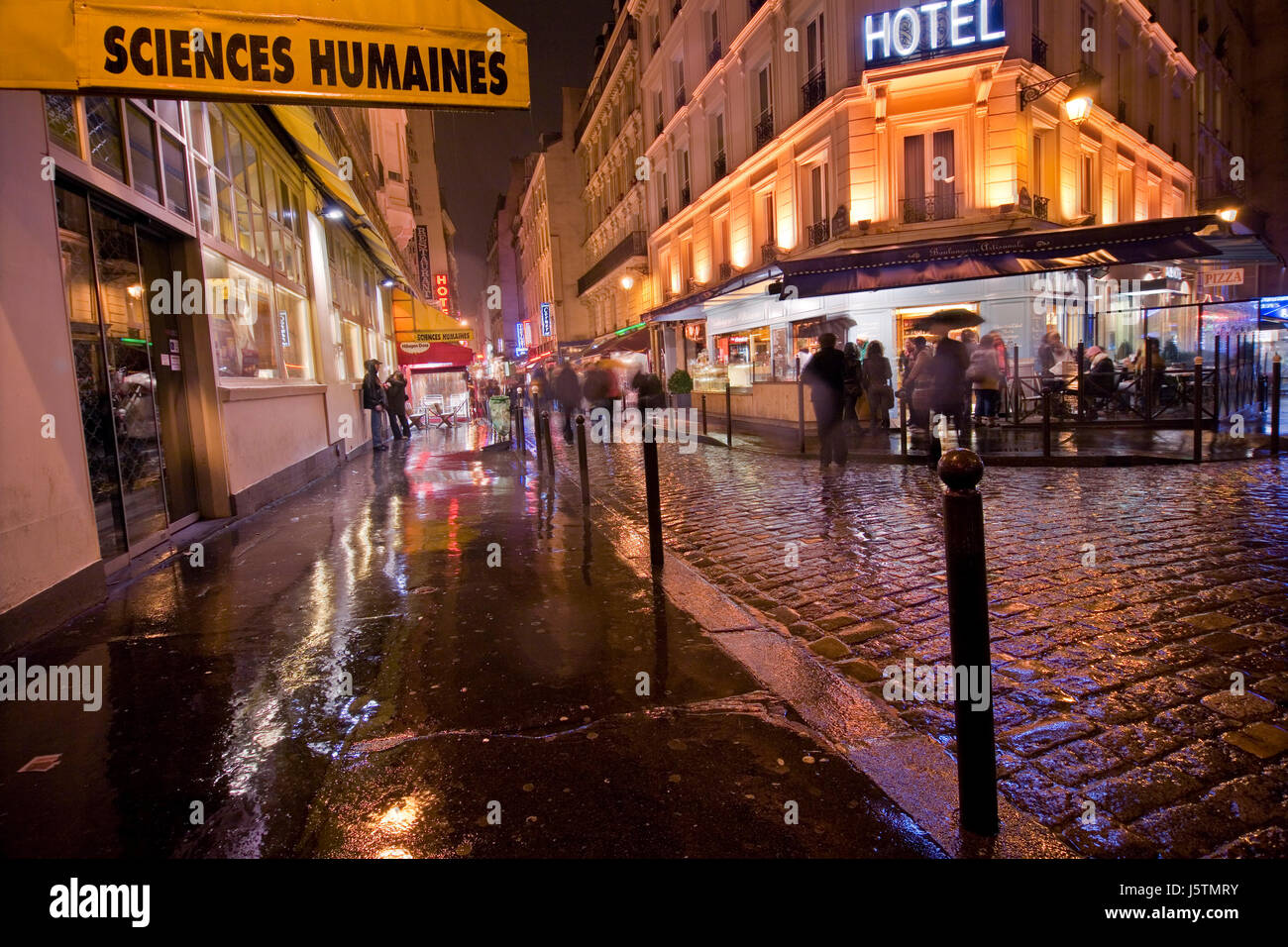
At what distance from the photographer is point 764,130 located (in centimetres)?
2180

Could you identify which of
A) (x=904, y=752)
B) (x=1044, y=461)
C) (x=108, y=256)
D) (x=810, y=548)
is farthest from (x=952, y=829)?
(x=1044, y=461)

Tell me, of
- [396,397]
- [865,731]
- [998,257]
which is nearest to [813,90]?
[998,257]

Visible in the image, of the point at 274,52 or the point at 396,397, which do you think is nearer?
the point at 274,52

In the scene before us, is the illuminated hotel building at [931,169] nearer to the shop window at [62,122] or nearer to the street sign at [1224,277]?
the street sign at [1224,277]

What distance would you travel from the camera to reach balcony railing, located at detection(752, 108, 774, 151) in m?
21.4

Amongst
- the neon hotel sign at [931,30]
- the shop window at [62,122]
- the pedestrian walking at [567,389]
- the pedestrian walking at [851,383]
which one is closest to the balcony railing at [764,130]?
the neon hotel sign at [931,30]

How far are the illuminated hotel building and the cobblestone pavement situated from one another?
7434 millimetres

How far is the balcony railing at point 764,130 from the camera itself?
70.1 ft

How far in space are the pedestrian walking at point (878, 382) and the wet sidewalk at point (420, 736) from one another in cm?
1074

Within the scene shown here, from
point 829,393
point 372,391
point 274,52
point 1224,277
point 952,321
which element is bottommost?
point 829,393

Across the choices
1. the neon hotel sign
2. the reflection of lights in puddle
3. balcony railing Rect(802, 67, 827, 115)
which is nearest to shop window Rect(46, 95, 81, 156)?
the reflection of lights in puddle

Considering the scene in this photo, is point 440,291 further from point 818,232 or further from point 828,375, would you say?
point 828,375

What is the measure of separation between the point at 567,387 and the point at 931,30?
1181 cm

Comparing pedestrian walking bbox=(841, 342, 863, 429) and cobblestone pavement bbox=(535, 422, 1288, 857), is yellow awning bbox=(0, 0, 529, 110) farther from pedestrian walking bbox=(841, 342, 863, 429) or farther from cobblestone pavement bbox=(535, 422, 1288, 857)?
pedestrian walking bbox=(841, 342, 863, 429)
